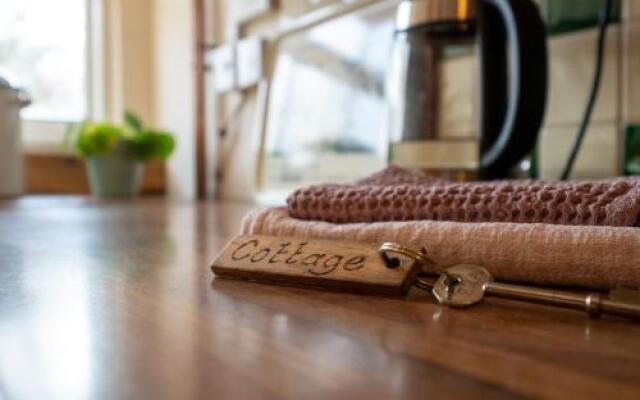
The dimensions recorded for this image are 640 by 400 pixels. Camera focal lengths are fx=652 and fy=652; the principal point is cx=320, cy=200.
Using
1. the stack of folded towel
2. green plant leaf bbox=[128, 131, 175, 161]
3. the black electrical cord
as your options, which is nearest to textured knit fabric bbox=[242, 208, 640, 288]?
the stack of folded towel

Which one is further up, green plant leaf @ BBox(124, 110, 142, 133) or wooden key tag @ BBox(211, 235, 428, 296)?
green plant leaf @ BBox(124, 110, 142, 133)

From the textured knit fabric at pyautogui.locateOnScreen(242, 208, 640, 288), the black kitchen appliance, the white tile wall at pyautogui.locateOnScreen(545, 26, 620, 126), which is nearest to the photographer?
the textured knit fabric at pyautogui.locateOnScreen(242, 208, 640, 288)

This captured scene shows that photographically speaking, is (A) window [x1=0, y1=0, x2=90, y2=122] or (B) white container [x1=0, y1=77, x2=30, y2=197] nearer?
(B) white container [x1=0, y1=77, x2=30, y2=197]

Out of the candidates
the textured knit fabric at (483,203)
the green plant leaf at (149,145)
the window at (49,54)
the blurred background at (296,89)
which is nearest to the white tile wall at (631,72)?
the blurred background at (296,89)

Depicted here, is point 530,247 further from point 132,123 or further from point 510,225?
point 132,123

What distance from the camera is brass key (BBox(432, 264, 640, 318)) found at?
0.26 meters

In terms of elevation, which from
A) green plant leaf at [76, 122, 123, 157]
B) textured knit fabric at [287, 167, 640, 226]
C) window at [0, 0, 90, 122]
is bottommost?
textured knit fabric at [287, 167, 640, 226]

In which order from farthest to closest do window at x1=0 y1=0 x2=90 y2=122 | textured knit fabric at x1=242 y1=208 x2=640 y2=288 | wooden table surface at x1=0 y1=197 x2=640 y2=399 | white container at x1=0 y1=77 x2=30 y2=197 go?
window at x1=0 y1=0 x2=90 y2=122 → white container at x1=0 y1=77 x2=30 y2=197 → textured knit fabric at x1=242 y1=208 x2=640 y2=288 → wooden table surface at x1=0 y1=197 x2=640 y2=399

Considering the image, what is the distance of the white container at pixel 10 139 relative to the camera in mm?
1397

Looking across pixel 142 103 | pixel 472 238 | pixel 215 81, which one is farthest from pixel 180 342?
pixel 142 103

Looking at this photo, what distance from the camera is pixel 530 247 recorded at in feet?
1.02

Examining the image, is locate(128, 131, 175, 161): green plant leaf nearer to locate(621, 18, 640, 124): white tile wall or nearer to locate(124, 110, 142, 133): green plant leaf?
locate(124, 110, 142, 133): green plant leaf

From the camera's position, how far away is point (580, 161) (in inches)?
31.3

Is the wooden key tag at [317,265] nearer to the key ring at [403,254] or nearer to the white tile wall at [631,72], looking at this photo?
the key ring at [403,254]
